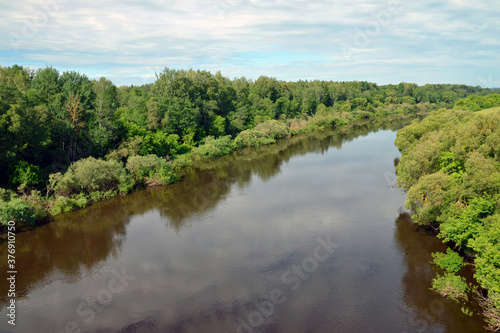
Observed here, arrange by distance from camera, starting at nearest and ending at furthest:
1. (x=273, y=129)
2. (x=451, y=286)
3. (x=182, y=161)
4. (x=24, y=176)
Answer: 1. (x=451, y=286)
2. (x=24, y=176)
3. (x=182, y=161)
4. (x=273, y=129)

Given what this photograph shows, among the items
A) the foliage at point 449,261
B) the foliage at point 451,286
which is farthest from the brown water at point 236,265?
the foliage at point 449,261

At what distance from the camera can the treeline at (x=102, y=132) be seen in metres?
35.9

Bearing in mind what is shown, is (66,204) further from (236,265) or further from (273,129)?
(273,129)

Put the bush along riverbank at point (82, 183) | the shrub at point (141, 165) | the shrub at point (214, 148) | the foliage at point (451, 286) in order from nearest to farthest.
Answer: the foliage at point (451, 286)
the bush along riverbank at point (82, 183)
the shrub at point (141, 165)
the shrub at point (214, 148)

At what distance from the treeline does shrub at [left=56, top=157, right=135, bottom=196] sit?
0.36ft

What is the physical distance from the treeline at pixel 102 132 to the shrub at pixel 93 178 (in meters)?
0.11

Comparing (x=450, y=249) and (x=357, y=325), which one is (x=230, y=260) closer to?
(x=357, y=325)

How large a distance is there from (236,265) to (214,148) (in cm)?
4029

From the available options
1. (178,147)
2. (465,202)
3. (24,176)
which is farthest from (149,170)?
(465,202)

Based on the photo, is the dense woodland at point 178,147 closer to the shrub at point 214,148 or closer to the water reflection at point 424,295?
the shrub at point 214,148

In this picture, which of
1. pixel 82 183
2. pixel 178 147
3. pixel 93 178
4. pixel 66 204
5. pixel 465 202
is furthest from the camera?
pixel 178 147

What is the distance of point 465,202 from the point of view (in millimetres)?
25391

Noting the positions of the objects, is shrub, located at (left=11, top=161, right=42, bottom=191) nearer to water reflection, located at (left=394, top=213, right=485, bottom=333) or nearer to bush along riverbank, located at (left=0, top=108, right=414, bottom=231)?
bush along riverbank, located at (left=0, top=108, right=414, bottom=231)

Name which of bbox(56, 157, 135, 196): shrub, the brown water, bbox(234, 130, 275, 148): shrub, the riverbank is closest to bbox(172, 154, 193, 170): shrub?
the riverbank
